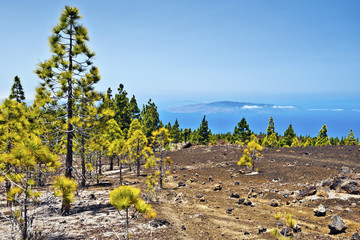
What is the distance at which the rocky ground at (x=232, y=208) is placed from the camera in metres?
9.73

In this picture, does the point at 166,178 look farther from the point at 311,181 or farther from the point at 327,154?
the point at 327,154

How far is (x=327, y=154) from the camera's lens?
3062 centimetres

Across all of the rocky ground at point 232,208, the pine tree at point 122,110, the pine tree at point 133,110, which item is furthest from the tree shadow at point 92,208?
the pine tree at point 133,110

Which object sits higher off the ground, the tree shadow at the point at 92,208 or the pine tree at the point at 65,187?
the pine tree at the point at 65,187

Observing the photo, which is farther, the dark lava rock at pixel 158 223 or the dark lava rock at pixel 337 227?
the dark lava rock at pixel 158 223

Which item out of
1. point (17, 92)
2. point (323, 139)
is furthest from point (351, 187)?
point (323, 139)

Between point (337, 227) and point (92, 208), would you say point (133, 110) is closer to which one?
point (92, 208)

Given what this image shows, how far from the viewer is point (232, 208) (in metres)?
14.1

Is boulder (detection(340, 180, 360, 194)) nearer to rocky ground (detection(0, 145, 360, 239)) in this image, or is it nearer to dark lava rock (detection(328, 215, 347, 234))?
rocky ground (detection(0, 145, 360, 239))

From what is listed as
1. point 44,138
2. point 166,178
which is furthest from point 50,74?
point 166,178

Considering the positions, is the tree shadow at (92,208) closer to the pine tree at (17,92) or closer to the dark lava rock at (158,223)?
the dark lava rock at (158,223)

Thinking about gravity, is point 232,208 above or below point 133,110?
below

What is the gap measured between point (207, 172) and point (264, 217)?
1645cm

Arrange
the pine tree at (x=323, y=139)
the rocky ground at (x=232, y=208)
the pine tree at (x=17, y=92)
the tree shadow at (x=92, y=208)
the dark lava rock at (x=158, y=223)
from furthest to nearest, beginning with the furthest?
the pine tree at (x=323, y=139) → the pine tree at (x=17, y=92) → the tree shadow at (x=92, y=208) → the dark lava rock at (x=158, y=223) → the rocky ground at (x=232, y=208)
